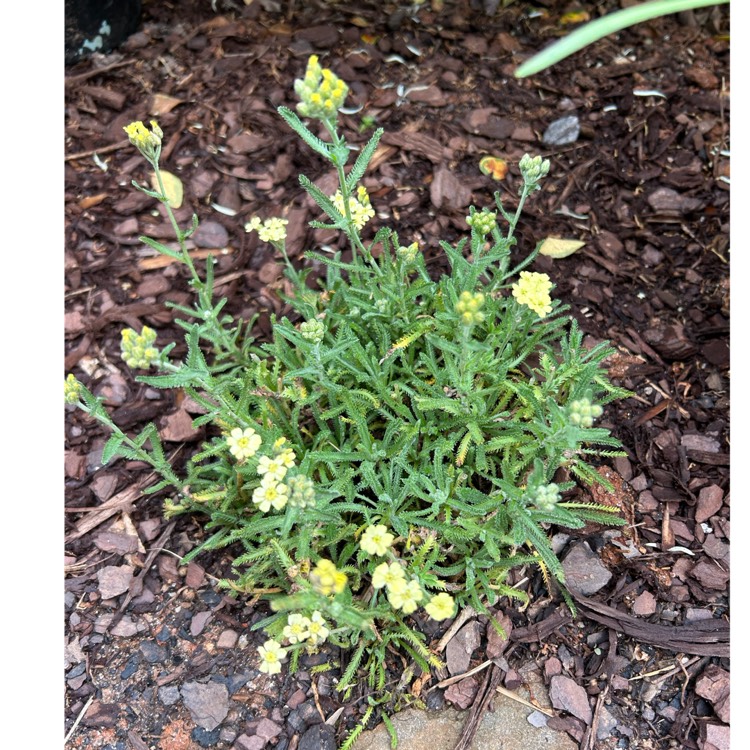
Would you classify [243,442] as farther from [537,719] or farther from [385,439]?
[537,719]

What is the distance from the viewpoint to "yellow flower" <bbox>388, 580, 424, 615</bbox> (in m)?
2.10

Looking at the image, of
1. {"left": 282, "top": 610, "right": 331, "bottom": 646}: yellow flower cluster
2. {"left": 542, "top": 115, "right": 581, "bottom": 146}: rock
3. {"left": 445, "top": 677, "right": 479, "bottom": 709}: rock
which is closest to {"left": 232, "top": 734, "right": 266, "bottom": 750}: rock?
{"left": 282, "top": 610, "right": 331, "bottom": 646}: yellow flower cluster

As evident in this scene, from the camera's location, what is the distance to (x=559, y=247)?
3.61m

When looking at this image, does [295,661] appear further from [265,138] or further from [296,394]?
[265,138]

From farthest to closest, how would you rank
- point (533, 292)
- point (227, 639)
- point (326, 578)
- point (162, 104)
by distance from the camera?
point (162, 104) < point (227, 639) < point (533, 292) < point (326, 578)

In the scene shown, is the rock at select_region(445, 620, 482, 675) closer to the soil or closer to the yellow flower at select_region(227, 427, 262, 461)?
the soil

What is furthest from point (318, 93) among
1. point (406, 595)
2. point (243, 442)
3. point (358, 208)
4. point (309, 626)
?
point (309, 626)

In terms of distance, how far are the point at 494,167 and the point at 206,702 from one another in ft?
9.32

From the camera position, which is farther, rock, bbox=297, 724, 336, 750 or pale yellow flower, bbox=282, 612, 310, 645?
rock, bbox=297, 724, 336, 750

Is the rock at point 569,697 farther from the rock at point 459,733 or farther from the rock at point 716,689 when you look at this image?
the rock at point 716,689

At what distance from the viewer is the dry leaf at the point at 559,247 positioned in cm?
360

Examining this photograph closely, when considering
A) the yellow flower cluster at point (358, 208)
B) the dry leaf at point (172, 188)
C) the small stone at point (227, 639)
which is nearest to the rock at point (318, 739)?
the small stone at point (227, 639)

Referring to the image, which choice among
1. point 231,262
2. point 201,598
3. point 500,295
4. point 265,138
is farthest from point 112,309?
point 500,295

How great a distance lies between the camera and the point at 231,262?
3713 millimetres
